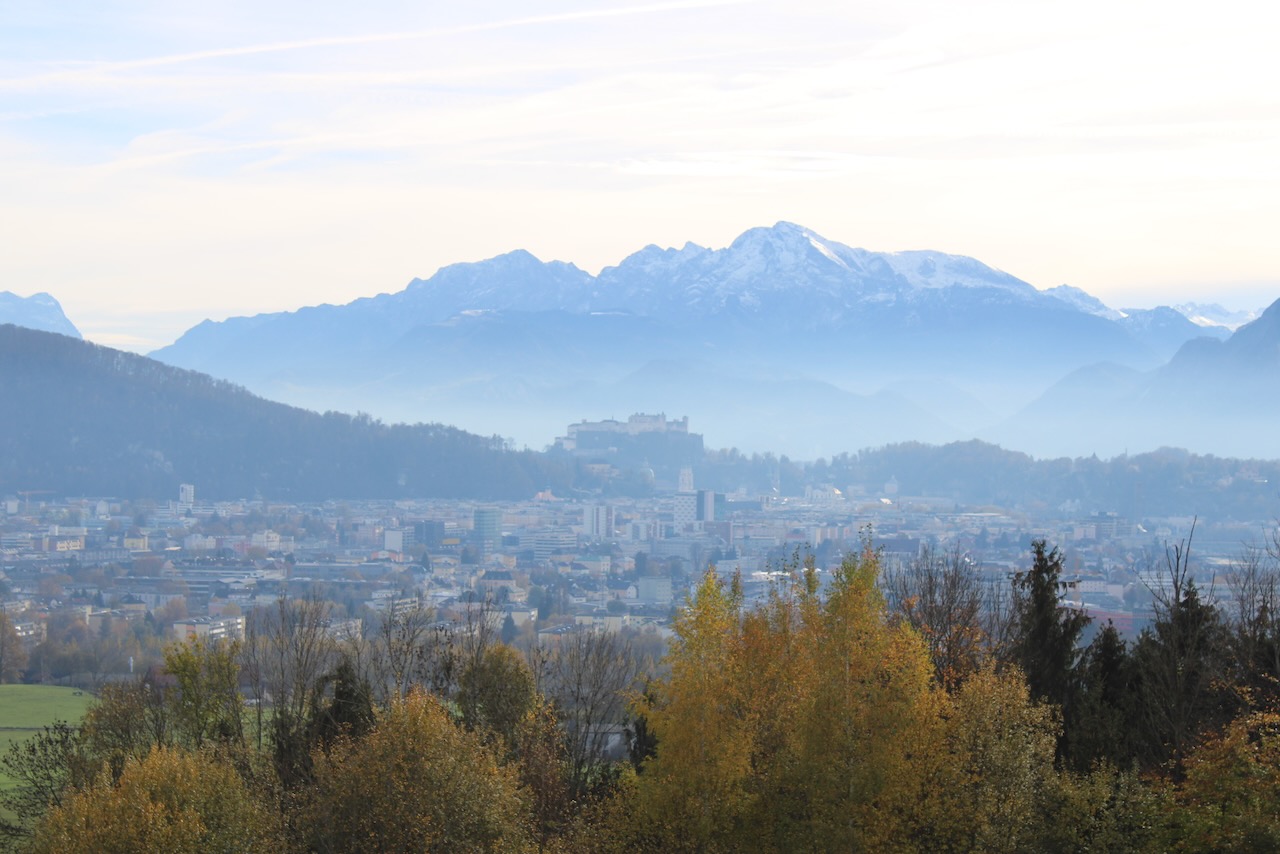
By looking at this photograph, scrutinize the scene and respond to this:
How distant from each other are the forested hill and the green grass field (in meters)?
118

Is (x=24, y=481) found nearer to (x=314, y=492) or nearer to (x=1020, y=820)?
(x=314, y=492)

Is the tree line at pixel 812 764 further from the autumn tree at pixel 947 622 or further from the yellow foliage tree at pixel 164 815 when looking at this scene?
the autumn tree at pixel 947 622

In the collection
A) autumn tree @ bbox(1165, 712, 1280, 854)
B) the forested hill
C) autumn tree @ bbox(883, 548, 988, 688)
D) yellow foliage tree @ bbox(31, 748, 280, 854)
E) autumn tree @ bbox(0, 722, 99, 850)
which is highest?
the forested hill

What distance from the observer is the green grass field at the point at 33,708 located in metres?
41.6

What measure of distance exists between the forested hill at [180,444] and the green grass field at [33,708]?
118478 millimetres

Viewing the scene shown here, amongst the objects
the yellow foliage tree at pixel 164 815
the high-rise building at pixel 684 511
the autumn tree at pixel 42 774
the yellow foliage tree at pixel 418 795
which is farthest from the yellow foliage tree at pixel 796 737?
the high-rise building at pixel 684 511

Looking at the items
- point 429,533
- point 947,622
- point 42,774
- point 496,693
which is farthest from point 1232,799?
point 429,533

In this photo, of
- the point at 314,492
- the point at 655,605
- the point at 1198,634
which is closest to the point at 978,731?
the point at 1198,634

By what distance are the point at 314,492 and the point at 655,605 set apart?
78797mm

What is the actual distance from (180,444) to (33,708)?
130m

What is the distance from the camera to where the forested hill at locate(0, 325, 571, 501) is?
170125 mm

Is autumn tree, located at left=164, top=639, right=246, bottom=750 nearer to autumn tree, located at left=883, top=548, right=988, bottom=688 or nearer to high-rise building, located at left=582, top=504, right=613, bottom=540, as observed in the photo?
autumn tree, located at left=883, top=548, right=988, bottom=688

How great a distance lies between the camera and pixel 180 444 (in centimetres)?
17250

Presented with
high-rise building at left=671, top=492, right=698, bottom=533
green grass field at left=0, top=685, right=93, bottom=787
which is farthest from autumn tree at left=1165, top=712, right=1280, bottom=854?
high-rise building at left=671, top=492, right=698, bottom=533
